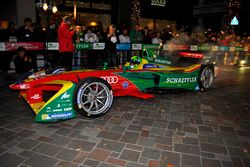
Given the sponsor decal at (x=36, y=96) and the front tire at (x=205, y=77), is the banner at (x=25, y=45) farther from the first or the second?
the front tire at (x=205, y=77)

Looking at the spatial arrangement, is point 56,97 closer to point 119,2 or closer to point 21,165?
point 21,165

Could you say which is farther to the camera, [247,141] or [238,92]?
[238,92]

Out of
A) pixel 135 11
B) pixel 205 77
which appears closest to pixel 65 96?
pixel 205 77

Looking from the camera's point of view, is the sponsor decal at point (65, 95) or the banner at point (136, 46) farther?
the banner at point (136, 46)

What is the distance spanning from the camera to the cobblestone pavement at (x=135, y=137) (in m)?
2.73

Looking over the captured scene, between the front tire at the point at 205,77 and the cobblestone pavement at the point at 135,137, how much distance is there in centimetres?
119

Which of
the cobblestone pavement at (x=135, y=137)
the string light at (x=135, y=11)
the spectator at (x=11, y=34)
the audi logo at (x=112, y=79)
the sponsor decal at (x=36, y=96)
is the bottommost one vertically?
the cobblestone pavement at (x=135, y=137)

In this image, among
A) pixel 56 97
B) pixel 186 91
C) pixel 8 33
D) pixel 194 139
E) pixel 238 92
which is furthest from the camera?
pixel 8 33

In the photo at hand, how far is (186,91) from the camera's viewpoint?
586 centimetres

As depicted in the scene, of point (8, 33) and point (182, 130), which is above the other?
point (8, 33)

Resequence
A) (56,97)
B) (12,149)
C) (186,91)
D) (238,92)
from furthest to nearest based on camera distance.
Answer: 1. (238,92)
2. (186,91)
3. (56,97)
4. (12,149)

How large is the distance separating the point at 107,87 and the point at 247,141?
99.8 inches

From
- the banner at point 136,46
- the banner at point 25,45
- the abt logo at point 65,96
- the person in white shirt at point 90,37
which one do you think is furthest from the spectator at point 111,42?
the abt logo at point 65,96

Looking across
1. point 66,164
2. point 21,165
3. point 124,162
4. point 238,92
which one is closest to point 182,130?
point 124,162
